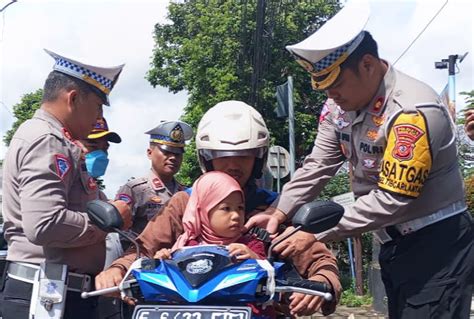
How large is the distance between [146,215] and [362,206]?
2611 mm

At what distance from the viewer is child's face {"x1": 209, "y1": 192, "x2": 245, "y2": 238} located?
2742mm

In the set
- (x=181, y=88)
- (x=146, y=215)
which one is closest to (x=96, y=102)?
(x=146, y=215)

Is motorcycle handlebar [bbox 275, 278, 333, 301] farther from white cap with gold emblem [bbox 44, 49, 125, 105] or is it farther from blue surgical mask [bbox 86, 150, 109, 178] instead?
blue surgical mask [bbox 86, 150, 109, 178]

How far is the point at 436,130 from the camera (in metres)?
2.97

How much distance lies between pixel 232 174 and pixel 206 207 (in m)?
0.43

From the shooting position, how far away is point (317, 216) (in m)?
2.44

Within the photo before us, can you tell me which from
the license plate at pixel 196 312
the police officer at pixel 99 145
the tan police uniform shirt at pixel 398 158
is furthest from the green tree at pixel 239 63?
the license plate at pixel 196 312

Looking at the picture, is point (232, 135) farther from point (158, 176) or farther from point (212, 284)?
point (158, 176)

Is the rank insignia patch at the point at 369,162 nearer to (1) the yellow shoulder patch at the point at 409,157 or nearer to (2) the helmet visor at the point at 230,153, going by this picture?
(1) the yellow shoulder patch at the point at 409,157

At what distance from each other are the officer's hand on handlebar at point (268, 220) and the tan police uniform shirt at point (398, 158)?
8cm

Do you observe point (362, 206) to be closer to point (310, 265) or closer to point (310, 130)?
point (310, 265)

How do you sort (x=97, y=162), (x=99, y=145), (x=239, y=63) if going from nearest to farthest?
(x=97, y=162)
(x=99, y=145)
(x=239, y=63)

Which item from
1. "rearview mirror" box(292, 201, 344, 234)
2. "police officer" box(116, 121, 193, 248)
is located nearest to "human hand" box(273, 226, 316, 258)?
"rearview mirror" box(292, 201, 344, 234)

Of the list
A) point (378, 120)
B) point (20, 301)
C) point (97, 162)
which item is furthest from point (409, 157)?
point (97, 162)
